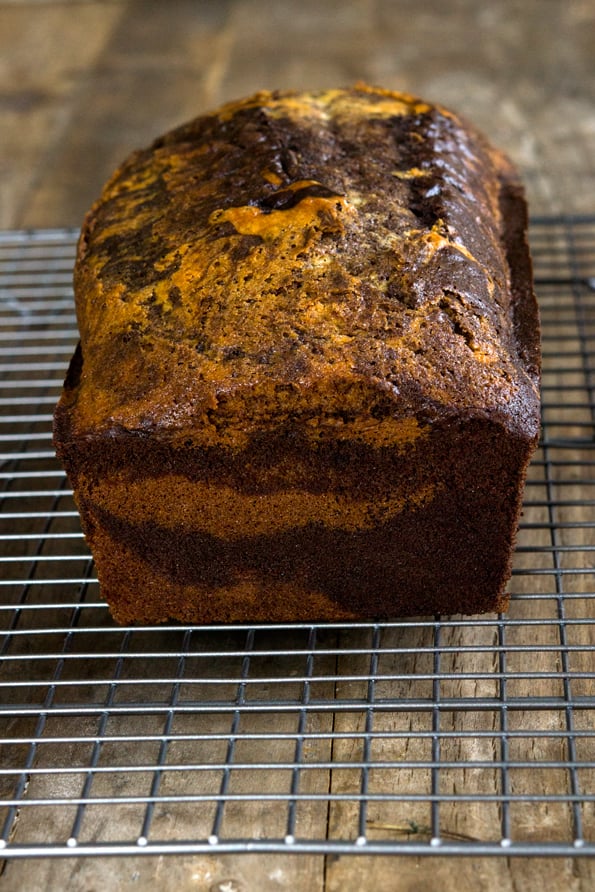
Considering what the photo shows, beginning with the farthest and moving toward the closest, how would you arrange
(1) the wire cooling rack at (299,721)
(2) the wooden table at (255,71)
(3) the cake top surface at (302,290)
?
(2) the wooden table at (255,71)
(3) the cake top surface at (302,290)
(1) the wire cooling rack at (299,721)

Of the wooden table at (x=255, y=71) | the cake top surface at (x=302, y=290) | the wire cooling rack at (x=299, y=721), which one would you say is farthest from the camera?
the wooden table at (x=255, y=71)

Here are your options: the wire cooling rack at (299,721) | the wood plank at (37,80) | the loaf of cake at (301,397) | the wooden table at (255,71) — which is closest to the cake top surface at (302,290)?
the loaf of cake at (301,397)

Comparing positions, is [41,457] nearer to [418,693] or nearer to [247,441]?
[247,441]

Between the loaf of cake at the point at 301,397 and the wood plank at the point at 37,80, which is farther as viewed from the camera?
the wood plank at the point at 37,80

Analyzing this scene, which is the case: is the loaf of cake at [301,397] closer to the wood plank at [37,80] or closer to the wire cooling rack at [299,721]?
the wire cooling rack at [299,721]

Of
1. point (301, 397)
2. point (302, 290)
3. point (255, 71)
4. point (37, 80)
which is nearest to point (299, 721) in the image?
point (301, 397)

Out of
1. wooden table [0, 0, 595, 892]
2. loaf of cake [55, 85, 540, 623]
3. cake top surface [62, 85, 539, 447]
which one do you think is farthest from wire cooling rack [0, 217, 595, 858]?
wooden table [0, 0, 595, 892]

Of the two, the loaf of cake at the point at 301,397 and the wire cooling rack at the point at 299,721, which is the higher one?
the loaf of cake at the point at 301,397

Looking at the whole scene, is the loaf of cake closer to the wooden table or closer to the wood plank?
the wooden table
